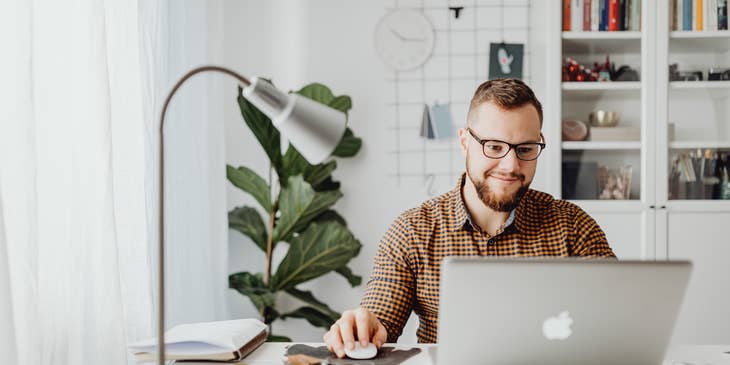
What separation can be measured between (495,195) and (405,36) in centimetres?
165

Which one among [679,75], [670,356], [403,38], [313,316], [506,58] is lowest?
[313,316]

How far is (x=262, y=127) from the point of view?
2791 millimetres

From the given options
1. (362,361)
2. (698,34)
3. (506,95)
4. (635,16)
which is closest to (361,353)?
(362,361)

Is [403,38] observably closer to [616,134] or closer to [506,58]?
[506,58]

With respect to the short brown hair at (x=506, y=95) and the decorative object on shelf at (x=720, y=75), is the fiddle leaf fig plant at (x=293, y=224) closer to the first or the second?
the short brown hair at (x=506, y=95)

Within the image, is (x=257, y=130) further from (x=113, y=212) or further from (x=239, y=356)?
(x=239, y=356)

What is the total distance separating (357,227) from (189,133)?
106cm

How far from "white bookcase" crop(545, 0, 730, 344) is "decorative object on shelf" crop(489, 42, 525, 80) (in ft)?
0.62

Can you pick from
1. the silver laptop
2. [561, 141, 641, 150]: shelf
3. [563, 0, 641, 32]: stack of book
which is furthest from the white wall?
the silver laptop

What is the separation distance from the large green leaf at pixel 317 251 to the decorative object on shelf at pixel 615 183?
116 centimetres

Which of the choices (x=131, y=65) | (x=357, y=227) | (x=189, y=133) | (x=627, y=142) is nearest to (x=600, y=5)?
(x=627, y=142)

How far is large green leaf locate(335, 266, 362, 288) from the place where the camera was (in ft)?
9.66

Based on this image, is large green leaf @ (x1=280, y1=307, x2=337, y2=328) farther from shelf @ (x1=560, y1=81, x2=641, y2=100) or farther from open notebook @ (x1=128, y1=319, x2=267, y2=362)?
open notebook @ (x1=128, y1=319, x2=267, y2=362)

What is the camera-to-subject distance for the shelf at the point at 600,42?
3023mm
